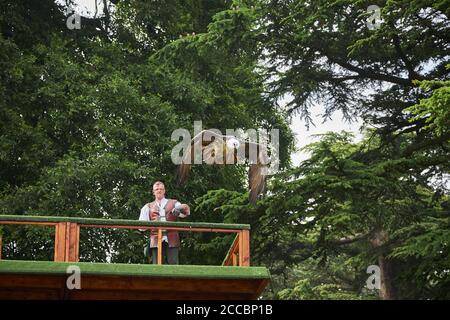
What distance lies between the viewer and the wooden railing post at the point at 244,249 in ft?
39.0

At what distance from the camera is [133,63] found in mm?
22516

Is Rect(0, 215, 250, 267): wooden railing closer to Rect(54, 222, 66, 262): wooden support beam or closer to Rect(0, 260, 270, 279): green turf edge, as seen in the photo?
Rect(54, 222, 66, 262): wooden support beam

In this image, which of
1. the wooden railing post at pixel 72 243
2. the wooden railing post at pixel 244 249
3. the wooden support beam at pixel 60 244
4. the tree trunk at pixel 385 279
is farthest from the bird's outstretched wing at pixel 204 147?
the tree trunk at pixel 385 279

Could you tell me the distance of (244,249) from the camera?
11.9 metres

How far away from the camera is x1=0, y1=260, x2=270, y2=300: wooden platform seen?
1105 centimetres

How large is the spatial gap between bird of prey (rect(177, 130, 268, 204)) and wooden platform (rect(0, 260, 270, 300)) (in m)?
3.42

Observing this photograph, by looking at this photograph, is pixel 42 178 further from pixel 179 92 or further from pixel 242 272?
pixel 242 272

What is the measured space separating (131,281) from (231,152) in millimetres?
4729

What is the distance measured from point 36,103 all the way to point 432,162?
370 inches

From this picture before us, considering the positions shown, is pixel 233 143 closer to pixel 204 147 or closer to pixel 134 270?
pixel 204 147

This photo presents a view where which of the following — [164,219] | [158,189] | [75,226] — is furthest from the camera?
[164,219]
